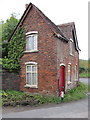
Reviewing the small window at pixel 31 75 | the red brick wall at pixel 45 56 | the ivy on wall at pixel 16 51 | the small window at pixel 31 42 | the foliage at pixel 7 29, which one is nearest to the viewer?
the red brick wall at pixel 45 56

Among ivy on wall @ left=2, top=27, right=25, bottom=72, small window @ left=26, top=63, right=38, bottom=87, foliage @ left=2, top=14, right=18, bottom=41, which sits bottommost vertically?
small window @ left=26, top=63, right=38, bottom=87

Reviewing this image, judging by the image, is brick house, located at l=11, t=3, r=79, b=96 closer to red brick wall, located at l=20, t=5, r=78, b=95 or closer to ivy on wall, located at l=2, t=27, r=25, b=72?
red brick wall, located at l=20, t=5, r=78, b=95

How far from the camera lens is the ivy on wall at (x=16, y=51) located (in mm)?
16125

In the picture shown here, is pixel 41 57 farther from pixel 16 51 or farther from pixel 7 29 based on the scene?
pixel 7 29

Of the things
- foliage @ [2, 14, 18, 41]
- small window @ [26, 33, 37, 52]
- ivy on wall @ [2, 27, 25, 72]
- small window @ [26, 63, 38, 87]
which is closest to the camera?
small window @ [26, 63, 38, 87]

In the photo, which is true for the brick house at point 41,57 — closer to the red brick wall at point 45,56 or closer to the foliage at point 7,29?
the red brick wall at point 45,56

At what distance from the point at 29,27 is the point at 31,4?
224cm

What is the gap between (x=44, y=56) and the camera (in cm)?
1467

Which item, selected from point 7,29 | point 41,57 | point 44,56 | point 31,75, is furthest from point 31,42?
point 7,29

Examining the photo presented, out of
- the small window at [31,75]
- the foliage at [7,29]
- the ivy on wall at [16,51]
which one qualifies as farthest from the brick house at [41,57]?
the foliage at [7,29]

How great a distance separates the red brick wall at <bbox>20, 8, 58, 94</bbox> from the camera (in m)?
14.1

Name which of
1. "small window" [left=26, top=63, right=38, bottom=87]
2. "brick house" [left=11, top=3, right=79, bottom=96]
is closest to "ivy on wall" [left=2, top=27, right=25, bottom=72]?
"brick house" [left=11, top=3, right=79, bottom=96]

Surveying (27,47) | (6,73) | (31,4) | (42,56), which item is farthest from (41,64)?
(31,4)

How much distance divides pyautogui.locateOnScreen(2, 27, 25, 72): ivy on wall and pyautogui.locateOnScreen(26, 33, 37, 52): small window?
0.53 meters
